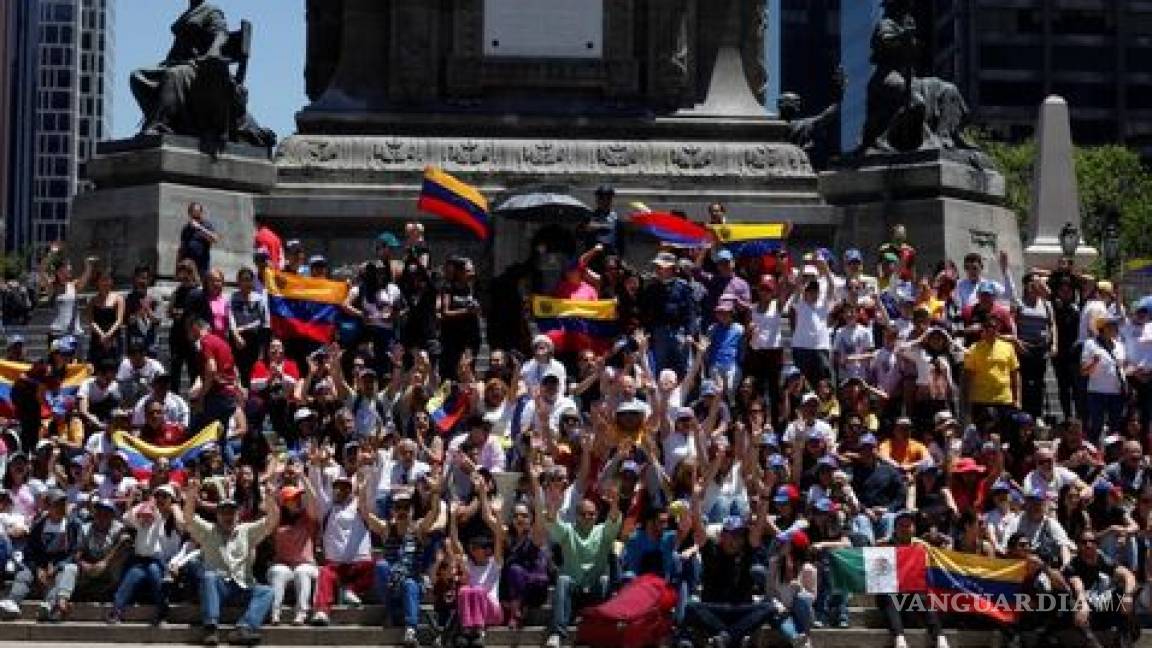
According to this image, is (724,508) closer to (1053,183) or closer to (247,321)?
(247,321)

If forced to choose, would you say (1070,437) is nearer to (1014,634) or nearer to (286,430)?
(1014,634)

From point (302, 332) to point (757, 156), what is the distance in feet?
38.4

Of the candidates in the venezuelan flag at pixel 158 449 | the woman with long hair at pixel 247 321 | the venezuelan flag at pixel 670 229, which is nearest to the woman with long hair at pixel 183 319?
the woman with long hair at pixel 247 321

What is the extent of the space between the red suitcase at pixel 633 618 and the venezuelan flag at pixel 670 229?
10307mm

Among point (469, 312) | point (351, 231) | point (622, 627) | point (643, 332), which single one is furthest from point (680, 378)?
point (351, 231)

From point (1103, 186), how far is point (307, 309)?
230ft

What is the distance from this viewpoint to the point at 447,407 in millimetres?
23078

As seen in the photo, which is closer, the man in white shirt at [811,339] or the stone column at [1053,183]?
the man in white shirt at [811,339]

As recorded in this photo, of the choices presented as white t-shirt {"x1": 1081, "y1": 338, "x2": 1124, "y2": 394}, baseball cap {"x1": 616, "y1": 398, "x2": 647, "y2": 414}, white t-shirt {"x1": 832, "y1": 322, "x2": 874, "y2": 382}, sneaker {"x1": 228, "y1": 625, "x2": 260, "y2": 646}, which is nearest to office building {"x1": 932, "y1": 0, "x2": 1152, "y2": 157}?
white t-shirt {"x1": 1081, "y1": 338, "x2": 1124, "y2": 394}

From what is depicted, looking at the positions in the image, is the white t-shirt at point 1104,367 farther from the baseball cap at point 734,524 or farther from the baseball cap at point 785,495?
the baseball cap at point 734,524

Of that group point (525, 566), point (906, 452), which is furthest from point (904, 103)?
point (525, 566)

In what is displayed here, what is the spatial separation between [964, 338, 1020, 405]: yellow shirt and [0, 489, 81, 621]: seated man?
9893 millimetres

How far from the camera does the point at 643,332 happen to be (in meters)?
24.1

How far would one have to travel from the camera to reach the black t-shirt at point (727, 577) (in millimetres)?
19062
